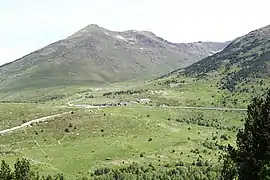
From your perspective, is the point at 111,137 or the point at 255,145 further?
the point at 111,137

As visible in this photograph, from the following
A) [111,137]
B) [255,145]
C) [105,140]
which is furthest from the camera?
[111,137]

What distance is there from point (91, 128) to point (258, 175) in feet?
331

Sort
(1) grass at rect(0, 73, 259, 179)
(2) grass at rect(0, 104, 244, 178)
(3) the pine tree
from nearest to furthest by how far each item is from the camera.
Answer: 1. (3) the pine tree
2. (2) grass at rect(0, 104, 244, 178)
3. (1) grass at rect(0, 73, 259, 179)

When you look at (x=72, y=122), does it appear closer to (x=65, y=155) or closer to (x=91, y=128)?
(x=91, y=128)

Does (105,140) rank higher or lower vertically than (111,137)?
lower

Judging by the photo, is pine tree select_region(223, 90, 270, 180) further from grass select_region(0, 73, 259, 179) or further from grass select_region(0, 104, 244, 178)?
grass select_region(0, 104, 244, 178)

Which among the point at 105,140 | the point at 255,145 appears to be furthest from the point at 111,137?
the point at 255,145

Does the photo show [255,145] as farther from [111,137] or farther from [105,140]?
[111,137]

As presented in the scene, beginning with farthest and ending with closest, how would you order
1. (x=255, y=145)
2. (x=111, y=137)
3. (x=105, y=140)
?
(x=111, y=137), (x=105, y=140), (x=255, y=145)

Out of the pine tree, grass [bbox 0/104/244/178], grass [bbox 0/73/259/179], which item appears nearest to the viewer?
the pine tree

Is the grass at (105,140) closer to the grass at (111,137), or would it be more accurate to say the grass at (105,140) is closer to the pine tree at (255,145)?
the grass at (111,137)

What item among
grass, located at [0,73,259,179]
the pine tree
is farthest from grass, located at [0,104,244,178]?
the pine tree

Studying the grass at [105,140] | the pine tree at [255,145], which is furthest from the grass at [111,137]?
Result: the pine tree at [255,145]

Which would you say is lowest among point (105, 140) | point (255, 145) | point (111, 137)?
point (105, 140)
